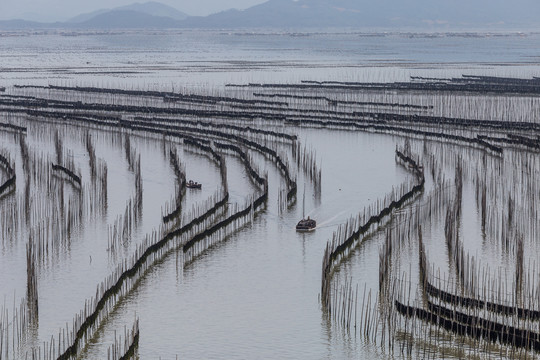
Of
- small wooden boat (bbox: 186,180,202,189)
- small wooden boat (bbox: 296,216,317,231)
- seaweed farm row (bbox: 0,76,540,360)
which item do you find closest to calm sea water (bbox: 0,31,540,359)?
seaweed farm row (bbox: 0,76,540,360)

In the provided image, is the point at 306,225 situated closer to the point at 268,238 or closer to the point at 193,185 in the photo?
the point at 268,238

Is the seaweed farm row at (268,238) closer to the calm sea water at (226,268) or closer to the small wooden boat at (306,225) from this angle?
the calm sea water at (226,268)

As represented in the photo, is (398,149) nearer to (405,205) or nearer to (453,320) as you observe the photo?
(405,205)

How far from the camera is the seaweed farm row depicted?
18156 mm

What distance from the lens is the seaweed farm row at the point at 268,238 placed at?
18.2 metres

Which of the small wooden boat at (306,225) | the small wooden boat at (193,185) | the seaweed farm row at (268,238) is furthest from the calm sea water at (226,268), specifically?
the small wooden boat at (193,185)

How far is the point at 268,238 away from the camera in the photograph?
25.5 m

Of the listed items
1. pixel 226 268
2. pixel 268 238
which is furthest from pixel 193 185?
pixel 226 268

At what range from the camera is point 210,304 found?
20375mm

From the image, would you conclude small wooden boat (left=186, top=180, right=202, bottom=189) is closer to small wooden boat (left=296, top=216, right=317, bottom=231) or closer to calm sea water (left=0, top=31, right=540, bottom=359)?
calm sea water (left=0, top=31, right=540, bottom=359)

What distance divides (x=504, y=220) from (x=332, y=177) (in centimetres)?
886

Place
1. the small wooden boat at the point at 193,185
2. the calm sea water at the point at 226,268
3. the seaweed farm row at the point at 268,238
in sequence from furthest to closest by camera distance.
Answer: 1. the small wooden boat at the point at 193,185
2. the calm sea water at the point at 226,268
3. the seaweed farm row at the point at 268,238

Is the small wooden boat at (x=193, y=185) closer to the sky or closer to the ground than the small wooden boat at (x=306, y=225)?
closer to the sky

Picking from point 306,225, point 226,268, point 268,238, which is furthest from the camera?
point 306,225
